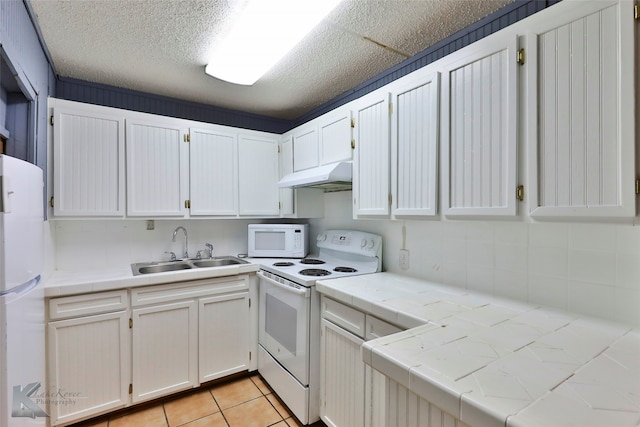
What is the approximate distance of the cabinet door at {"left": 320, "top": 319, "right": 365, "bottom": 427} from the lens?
1605mm

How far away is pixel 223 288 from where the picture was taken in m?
2.34

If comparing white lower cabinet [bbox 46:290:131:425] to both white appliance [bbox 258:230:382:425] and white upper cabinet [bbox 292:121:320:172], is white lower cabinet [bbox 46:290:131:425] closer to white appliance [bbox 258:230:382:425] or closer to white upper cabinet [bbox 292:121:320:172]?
white appliance [bbox 258:230:382:425]

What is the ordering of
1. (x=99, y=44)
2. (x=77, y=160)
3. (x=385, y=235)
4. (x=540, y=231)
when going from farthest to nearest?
(x=385, y=235) < (x=77, y=160) < (x=99, y=44) < (x=540, y=231)

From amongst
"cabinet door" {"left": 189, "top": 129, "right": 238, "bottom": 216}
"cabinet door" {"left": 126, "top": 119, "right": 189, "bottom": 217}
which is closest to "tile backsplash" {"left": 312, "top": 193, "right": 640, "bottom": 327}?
"cabinet door" {"left": 189, "top": 129, "right": 238, "bottom": 216}

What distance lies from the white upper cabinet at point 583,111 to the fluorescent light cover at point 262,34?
915mm

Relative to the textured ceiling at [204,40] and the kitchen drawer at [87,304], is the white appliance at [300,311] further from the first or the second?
the textured ceiling at [204,40]

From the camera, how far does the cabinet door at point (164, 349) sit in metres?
2.04

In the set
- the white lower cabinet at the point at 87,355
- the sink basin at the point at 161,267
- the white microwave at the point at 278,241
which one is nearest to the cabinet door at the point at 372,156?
the white microwave at the point at 278,241

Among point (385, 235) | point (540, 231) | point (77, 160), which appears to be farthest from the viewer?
point (385, 235)

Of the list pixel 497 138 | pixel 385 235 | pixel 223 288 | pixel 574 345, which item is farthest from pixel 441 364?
pixel 223 288

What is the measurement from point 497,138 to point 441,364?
0.95 metres

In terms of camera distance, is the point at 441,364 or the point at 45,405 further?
the point at 45,405

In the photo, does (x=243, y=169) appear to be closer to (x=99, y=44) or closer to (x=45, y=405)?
(x=99, y=44)

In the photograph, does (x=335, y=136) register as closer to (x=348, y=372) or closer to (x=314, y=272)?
(x=314, y=272)
